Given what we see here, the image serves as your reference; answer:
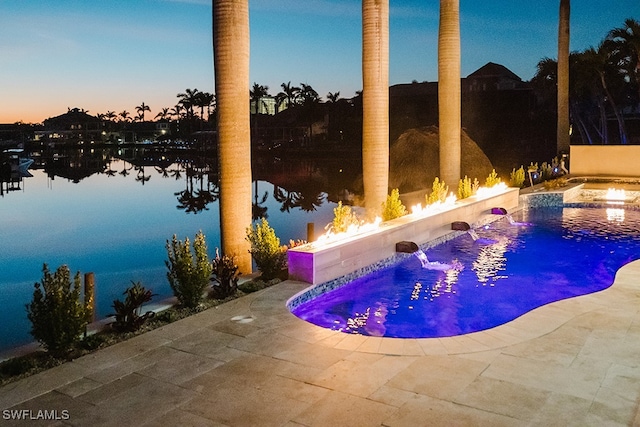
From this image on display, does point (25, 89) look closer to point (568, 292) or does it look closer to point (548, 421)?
point (568, 292)

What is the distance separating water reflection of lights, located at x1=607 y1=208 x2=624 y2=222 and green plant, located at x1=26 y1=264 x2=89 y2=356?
639 inches

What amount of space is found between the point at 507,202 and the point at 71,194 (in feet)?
106

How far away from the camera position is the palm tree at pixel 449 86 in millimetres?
16484

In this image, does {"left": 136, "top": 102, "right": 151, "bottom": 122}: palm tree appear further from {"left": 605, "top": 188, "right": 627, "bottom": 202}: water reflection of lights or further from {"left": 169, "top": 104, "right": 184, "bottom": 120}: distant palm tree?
{"left": 605, "top": 188, "right": 627, "bottom": 202}: water reflection of lights

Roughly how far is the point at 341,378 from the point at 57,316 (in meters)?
3.00

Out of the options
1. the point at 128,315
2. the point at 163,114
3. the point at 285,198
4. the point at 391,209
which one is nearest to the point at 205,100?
the point at 163,114

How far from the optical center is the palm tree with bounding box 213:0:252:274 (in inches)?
370

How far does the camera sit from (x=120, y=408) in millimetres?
5051

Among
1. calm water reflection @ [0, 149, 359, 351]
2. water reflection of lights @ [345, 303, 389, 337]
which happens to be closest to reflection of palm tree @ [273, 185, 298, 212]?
calm water reflection @ [0, 149, 359, 351]

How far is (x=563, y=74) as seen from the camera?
28.6 metres

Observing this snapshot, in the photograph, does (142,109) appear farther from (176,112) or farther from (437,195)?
(437,195)

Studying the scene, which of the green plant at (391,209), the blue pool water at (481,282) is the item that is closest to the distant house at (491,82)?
the blue pool water at (481,282)

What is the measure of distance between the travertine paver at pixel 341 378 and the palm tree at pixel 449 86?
10.3m

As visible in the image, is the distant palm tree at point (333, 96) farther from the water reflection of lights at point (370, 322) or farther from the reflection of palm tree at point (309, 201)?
the water reflection of lights at point (370, 322)
